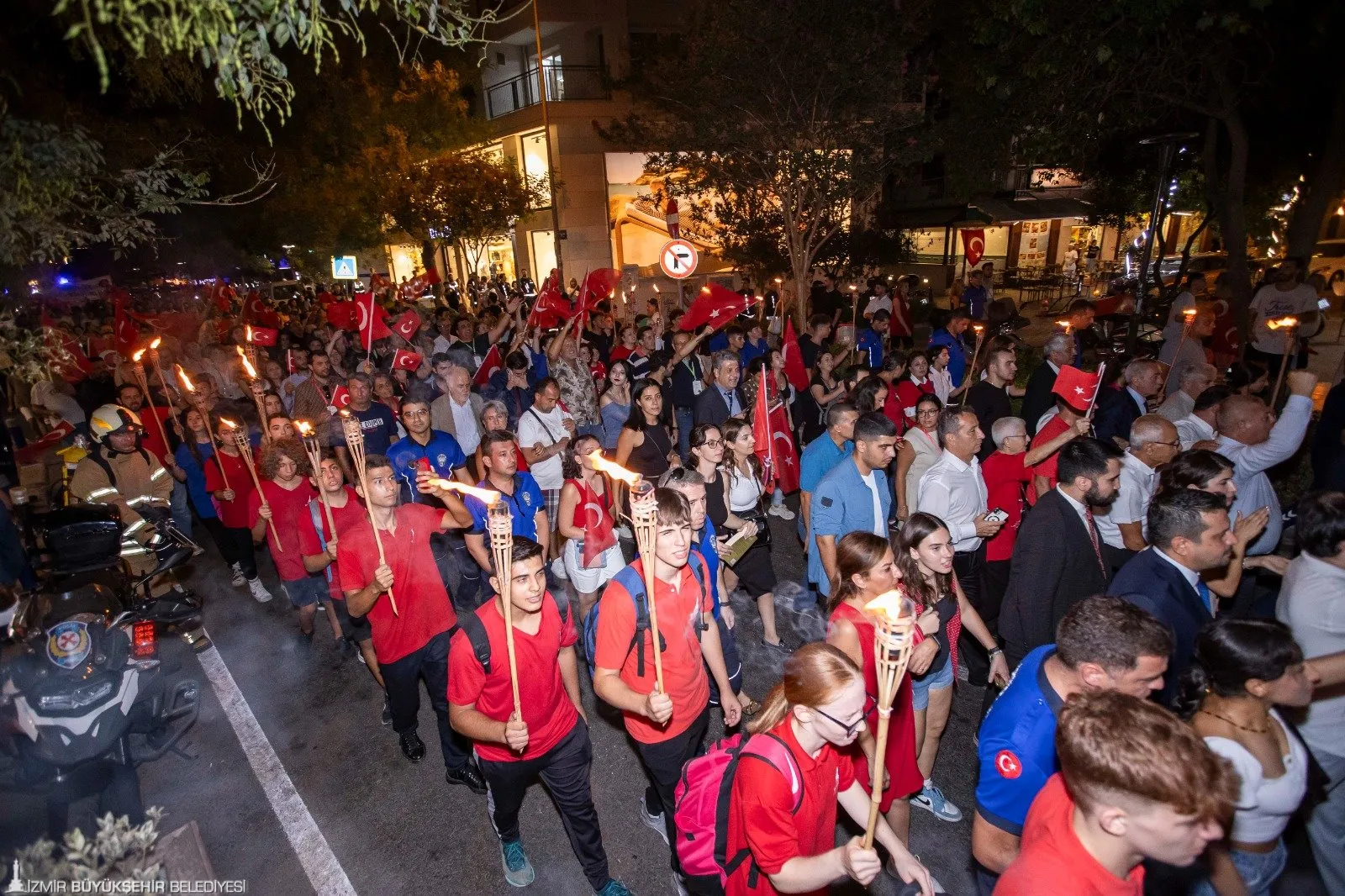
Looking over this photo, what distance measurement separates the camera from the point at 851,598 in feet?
12.1

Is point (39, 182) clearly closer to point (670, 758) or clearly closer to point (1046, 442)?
point (670, 758)

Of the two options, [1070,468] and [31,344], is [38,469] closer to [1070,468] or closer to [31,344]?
[31,344]

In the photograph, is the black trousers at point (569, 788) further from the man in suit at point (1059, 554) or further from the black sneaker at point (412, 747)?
the man in suit at point (1059, 554)

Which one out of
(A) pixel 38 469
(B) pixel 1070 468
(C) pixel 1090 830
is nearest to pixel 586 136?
→ (A) pixel 38 469

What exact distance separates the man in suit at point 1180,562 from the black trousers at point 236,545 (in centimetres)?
800

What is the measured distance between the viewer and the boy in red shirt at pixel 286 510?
6.21 metres

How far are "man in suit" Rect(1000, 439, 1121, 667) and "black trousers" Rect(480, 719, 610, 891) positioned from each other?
2598mm

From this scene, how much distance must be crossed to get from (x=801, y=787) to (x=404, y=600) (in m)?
2.95

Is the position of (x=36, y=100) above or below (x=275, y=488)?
above

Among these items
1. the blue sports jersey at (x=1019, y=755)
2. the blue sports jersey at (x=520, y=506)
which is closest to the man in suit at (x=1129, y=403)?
the blue sports jersey at (x=1019, y=755)

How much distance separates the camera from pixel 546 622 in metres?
3.69

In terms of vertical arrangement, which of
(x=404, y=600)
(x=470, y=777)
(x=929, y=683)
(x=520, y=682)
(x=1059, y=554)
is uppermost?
(x=1059, y=554)

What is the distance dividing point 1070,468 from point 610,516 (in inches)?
133

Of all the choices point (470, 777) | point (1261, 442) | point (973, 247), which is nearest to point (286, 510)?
point (470, 777)
